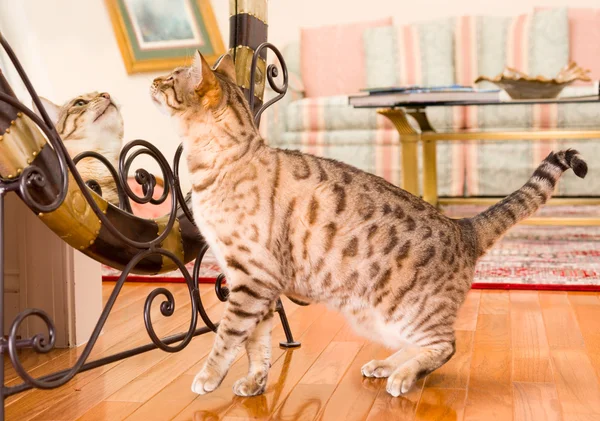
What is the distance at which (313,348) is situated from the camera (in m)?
1.93

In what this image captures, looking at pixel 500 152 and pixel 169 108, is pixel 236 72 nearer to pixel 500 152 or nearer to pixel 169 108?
pixel 169 108

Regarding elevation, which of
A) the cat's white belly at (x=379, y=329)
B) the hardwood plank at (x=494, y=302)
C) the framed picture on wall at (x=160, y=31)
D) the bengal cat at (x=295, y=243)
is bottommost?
the hardwood plank at (x=494, y=302)

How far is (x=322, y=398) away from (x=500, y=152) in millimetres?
3185

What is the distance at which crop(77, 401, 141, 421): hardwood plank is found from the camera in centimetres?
144

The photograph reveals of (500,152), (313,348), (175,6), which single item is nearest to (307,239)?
(313,348)

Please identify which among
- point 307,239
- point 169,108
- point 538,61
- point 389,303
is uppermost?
point 538,61

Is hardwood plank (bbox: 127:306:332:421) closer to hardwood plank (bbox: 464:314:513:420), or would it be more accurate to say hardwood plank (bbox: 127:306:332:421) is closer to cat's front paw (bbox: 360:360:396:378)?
cat's front paw (bbox: 360:360:396:378)

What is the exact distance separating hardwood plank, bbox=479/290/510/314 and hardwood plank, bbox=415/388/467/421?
2.52 feet

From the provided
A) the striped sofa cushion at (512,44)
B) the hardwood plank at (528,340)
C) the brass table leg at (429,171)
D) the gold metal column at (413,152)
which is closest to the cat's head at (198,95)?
the hardwood plank at (528,340)

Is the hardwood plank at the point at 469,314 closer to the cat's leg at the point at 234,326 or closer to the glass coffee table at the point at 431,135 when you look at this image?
the cat's leg at the point at 234,326

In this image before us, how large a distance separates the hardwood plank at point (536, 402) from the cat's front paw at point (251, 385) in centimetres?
49

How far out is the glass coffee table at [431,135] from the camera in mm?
3414

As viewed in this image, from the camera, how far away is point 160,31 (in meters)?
5.44

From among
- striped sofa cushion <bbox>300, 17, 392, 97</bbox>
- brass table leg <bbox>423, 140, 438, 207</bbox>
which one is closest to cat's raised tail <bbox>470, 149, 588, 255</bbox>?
brass table leg <bbox>423, 140, 438, 207</bbox>
